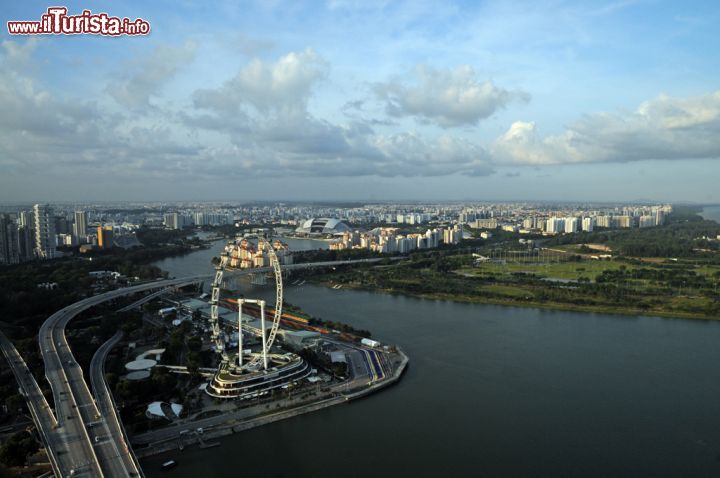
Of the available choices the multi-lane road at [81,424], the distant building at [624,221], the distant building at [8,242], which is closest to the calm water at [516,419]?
the multi-lane road at [81,424]

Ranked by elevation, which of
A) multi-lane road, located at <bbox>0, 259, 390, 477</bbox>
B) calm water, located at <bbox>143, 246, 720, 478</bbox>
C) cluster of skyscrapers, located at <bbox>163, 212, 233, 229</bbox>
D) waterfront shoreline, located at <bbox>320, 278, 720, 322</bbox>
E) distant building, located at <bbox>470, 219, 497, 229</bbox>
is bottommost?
calm water, located at <bbox>143, 246, 720, 478</bbox>

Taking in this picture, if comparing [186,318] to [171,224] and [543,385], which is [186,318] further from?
[171,224]

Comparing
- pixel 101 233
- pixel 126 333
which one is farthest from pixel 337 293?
pixel 101 233

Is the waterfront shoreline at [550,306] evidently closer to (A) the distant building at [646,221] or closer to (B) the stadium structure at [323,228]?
(B) the stadium structure at [323,228]

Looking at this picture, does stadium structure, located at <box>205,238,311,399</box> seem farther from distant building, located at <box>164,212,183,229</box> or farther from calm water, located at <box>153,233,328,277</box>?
distant building, located at <box>164,212,183,229</box>

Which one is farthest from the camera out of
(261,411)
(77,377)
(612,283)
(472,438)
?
(612,283)

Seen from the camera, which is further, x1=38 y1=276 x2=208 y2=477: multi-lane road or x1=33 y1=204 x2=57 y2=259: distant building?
x1=33 y1=204 x2=57 y2=259: distant building

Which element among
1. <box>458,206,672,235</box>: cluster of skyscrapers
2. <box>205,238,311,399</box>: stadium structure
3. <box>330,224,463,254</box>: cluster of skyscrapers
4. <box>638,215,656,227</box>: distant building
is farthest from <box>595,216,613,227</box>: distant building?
<box>205,238,311,399</box>: stadium structure

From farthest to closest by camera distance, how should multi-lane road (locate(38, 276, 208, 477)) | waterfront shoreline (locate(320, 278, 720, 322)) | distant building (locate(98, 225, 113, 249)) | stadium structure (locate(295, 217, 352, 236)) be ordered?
stadium structure (locate(295, 217, 352, 236))
distant building (locate(98, 225, 113, 249))
waterfront shoreline (locate(320, 278, 720, 322))
multi-lane road (locate(38, 276, 208, 477))
